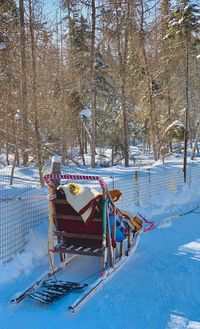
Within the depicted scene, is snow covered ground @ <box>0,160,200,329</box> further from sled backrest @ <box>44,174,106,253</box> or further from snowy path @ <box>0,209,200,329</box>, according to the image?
sled backrest @ <box>44,174,106,253</box>


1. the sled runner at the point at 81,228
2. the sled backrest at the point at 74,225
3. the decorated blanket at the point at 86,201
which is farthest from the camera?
the sled backrest at the point at 74,225

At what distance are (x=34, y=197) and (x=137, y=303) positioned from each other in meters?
3.22

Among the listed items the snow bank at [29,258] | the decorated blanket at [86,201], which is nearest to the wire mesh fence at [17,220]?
the snow bank at [29,258]

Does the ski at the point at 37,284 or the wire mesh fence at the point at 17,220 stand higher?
the wire mesh fence at the point at 17,220

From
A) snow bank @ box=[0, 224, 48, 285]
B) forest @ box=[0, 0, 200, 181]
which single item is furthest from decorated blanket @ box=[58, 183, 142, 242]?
forest @ box=[0, 0, 200, 181]

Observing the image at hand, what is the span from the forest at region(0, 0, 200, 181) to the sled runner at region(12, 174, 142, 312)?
6.10 metres

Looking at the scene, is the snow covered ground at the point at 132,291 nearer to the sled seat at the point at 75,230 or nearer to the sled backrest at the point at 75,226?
the sled seat at the point at 75,230

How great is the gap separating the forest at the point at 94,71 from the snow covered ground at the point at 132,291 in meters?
5.81

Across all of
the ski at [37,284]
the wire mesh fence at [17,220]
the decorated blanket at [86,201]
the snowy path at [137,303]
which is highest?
the decorated blanket at [86,201]

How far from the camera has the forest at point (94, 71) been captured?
1397 cm

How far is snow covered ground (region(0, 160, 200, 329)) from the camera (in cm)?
445

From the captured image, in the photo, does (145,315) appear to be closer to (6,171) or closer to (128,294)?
(128,294)

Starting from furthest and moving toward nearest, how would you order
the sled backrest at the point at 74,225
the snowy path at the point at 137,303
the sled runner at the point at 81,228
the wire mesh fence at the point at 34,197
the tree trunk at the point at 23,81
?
the tree trunk at the point at 23,81, the wire mesh fence at the point at 34,197, the sled backrest at the point at 74,225, the sled runner at the point at 81,228, the snowy path at the point at 137,303

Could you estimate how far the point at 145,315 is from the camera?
462 centimetres
